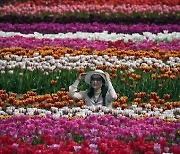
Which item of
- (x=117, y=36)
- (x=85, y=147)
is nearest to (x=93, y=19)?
(x=117, y=36)

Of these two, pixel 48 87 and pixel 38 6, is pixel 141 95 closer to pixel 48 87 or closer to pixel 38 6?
pixel 48 87

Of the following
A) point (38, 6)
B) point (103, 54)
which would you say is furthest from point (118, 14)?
point (103, 54)

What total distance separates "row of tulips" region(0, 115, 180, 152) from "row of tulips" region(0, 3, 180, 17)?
12676 mm

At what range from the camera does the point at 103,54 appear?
40.8ft

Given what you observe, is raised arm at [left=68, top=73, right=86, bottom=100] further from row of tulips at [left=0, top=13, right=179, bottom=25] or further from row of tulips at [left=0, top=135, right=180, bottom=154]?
row of tulips at [left=0, top=13, right=179, bottom=25]

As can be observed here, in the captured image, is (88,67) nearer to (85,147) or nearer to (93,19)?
(85,147)

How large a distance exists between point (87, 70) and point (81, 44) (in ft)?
8.05

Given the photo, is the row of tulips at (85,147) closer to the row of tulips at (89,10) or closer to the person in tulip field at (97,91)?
the person in tulip field at (97,91)

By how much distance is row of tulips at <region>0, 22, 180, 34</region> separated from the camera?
16625 millimetres

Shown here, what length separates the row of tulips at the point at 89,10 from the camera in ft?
64.4

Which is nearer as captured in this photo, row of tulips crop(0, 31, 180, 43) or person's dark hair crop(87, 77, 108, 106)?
person's dark hair crop(87, 77, 108, 106)

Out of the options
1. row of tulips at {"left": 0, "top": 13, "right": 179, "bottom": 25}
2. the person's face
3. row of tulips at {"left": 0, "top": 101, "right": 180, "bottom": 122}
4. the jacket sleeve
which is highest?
row of tulips at {"left": 0, "top": 13, "right": 179, "bottom": 25}

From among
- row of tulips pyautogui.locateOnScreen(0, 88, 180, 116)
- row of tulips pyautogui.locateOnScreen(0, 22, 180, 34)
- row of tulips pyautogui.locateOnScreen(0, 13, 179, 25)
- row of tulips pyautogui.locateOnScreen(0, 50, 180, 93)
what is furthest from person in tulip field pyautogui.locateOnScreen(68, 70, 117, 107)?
row of tulips pyautogui.locateOnScreen(0, 13, 179, 25)

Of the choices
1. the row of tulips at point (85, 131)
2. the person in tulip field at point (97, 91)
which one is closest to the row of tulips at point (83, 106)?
the person in tulip field at point (97, 91)
